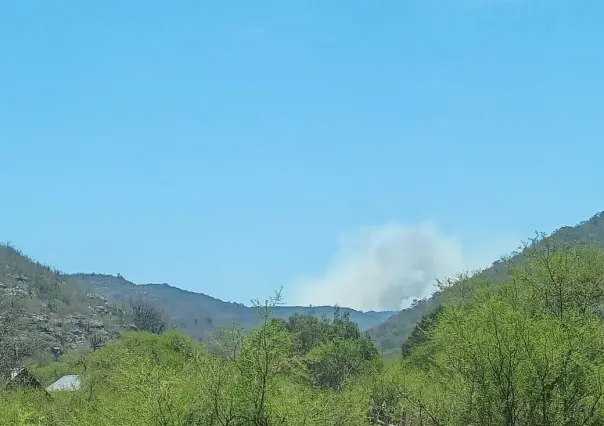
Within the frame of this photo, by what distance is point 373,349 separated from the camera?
94688 millimetres

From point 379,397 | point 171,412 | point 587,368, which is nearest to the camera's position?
point 171,412

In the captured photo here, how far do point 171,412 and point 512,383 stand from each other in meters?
12.4

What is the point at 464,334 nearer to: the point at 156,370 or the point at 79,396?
the point at 156,370

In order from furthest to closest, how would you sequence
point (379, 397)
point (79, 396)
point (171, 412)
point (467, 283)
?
point (379, 397) < point (467, 283) < point (79, 396) < point (171, 412)

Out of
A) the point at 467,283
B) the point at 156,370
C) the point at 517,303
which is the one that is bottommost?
the point at 156,370

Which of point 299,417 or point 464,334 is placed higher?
point 464,334

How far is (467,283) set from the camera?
166ft

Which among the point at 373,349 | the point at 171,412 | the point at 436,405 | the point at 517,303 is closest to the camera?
the point at 171,412

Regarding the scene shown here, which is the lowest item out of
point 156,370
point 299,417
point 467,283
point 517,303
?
point 299,417

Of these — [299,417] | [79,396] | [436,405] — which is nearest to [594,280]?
[436,405]

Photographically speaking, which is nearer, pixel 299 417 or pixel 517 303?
pixel 299 417

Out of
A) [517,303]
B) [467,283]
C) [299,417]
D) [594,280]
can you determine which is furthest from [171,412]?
[467,283]

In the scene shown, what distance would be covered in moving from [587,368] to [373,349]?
6925 cm

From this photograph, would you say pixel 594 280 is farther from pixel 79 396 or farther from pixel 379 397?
pixel 79 396
